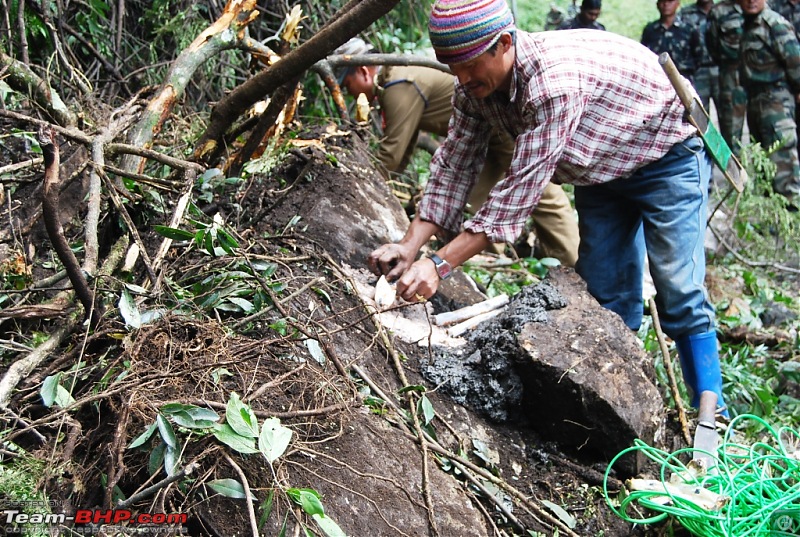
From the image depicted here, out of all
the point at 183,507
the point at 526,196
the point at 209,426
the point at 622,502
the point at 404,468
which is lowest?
the point at 622,502

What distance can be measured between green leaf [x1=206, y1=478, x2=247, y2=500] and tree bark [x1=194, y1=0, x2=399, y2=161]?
1.41 meters

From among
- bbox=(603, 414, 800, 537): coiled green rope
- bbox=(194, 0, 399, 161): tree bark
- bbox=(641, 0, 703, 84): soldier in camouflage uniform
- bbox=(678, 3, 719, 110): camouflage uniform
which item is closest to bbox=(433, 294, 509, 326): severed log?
bbox=(603, 414, 800, 537): coiled green rope

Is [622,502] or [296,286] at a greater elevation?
[296,286]

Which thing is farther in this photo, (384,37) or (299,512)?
(384,37)

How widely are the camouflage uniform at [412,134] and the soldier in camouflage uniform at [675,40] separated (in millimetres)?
3286

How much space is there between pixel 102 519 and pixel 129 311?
580 millimetres

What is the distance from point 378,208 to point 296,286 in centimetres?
124

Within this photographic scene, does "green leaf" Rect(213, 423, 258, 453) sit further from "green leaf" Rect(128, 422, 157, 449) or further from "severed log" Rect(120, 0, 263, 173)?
"severed log" Rect(120, 0, 263, 173)

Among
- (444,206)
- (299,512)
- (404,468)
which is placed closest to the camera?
(299,512)

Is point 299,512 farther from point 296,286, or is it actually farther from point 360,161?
point 360,161

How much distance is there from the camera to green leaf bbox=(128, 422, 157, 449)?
1727mm

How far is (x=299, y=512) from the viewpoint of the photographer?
5.74ft

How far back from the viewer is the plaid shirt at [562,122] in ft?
8.47

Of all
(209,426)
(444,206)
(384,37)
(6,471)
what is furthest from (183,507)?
(384,37)
